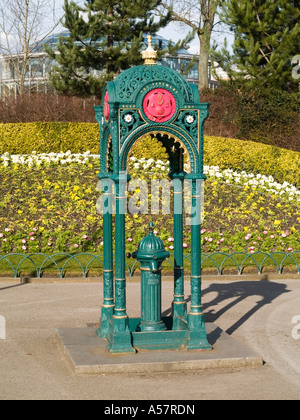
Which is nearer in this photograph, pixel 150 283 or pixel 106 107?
pixel 150 283

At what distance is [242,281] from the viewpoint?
12.6m

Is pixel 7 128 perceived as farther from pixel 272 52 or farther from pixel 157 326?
pixel 157 326

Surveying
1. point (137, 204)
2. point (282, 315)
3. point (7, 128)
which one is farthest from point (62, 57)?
point (282, 315)

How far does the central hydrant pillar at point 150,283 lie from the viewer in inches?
312

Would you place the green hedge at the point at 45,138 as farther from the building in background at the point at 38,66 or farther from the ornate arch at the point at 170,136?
the ornate arch at the point at 170,136

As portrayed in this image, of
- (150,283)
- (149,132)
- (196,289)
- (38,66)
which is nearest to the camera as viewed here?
(149,132)

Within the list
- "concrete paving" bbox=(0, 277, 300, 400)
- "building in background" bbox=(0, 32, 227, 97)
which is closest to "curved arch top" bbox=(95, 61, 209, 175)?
"concrete paving" bbox=(0, 277, 300, 400)

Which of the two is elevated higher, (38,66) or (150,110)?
(38,66)

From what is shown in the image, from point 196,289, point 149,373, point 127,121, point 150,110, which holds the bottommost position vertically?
point 149,373

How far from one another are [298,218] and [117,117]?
30.8 feet

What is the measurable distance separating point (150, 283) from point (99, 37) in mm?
20721

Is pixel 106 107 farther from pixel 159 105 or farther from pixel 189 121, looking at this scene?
pixel 189 121

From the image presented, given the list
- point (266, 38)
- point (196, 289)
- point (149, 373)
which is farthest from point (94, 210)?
point (266, 38)

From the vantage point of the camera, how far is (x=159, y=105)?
25.0 feet
